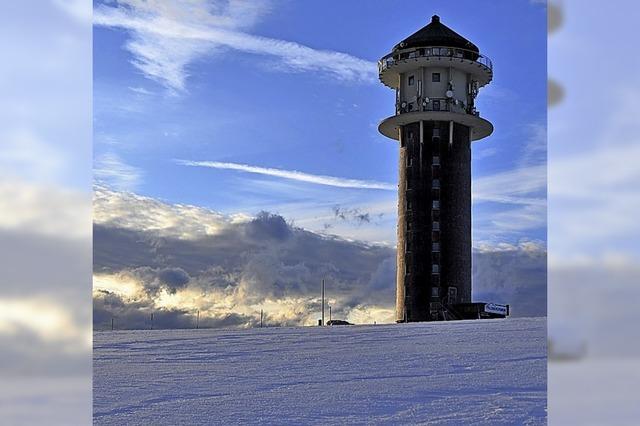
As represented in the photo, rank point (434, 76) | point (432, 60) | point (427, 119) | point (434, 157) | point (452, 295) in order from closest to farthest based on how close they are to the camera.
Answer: point (452, 295) → point (434, 157) → point (427, 119) → point (432, 60) → point (434, 76)

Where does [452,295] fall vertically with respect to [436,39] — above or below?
below

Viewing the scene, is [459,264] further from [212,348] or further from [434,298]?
[212,348]

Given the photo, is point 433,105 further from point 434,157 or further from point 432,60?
point 434,157

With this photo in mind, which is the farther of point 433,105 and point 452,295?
point 433,105

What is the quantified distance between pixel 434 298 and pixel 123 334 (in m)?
7.86

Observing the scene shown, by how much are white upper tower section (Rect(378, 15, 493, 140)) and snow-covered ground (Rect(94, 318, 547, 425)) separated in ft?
25.9

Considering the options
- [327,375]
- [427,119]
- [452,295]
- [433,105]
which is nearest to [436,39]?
[433,105]

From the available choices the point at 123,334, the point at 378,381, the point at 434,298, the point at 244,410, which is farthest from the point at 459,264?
the point at 244,410

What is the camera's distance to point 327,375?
8.46m

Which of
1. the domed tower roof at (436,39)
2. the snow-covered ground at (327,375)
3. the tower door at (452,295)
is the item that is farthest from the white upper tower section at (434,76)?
the snow-covered ground at (327,375)

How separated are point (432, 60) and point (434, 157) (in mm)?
2054

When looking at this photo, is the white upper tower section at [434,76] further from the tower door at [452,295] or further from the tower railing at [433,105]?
the tower door at [452,295]

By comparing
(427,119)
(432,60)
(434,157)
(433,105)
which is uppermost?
(432,60)

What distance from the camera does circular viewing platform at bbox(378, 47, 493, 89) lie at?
60.2 feet
